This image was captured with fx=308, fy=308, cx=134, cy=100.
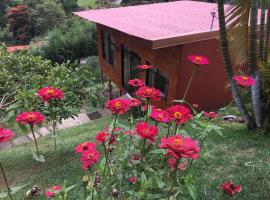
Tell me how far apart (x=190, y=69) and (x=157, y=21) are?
1.72 m

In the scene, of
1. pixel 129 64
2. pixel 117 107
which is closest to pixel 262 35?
pixel 117 107

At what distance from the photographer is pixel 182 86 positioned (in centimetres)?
758

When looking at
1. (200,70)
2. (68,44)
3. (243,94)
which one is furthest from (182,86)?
(68,44)

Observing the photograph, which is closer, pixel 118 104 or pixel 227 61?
pixel 118 104

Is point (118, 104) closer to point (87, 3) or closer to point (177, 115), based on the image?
point (177, 115)

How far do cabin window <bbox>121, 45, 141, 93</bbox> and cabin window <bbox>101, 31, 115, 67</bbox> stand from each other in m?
1.03

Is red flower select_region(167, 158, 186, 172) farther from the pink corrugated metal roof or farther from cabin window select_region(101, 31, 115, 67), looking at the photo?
cabin window select_region(101, 31, 115, 67)

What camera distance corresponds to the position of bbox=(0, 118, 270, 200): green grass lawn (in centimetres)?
330

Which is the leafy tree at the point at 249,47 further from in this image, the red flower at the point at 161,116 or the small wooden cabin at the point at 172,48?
the red flower at the point at 161,116

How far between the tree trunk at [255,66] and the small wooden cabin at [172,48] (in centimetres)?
222

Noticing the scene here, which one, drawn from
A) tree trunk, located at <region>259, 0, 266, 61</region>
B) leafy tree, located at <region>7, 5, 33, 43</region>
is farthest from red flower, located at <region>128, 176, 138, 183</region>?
leafy tree, located at <region>7, 5, 33, 43</region>

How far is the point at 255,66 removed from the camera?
440cm

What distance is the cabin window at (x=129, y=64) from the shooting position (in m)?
9.66

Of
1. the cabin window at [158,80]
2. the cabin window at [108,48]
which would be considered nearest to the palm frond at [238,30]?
the cabin window at [158,80]
